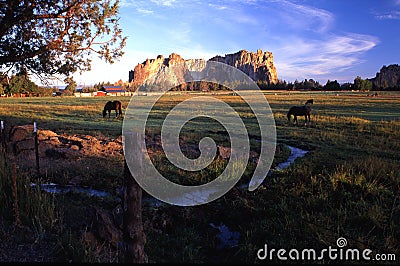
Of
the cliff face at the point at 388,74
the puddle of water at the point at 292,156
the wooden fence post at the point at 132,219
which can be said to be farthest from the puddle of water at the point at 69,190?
the cliff face at the point at 388,74

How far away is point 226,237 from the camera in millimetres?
5621

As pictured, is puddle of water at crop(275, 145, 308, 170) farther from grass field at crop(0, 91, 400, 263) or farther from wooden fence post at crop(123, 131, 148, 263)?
wooden fence post at crop(123, 131, 148, 263)

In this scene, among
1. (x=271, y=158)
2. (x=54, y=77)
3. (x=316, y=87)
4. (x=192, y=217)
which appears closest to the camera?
(x=192, y=217)

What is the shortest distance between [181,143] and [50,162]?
227 inches

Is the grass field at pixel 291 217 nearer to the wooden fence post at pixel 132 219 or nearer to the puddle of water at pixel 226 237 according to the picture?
the puddle of water at pixel 226 237

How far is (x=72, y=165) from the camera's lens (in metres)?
9.70

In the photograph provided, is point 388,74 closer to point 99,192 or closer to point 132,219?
point 99,192

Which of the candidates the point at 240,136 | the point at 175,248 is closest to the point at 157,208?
the point at 175,248

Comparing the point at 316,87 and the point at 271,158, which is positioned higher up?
the point at 316,87

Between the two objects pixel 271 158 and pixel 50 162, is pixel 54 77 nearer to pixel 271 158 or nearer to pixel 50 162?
pixel 50 162

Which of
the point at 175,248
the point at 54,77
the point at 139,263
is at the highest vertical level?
the point at 54,77

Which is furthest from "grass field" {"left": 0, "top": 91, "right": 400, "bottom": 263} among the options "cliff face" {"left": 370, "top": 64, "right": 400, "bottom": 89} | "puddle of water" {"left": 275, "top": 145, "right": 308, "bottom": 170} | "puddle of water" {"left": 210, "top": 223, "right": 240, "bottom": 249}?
"cliff face" {"left": 370, "top": 64, "right": 400, "bottom": 89}

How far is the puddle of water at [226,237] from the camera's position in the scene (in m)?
5.28

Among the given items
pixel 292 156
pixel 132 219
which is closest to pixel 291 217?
pixel 132 219
